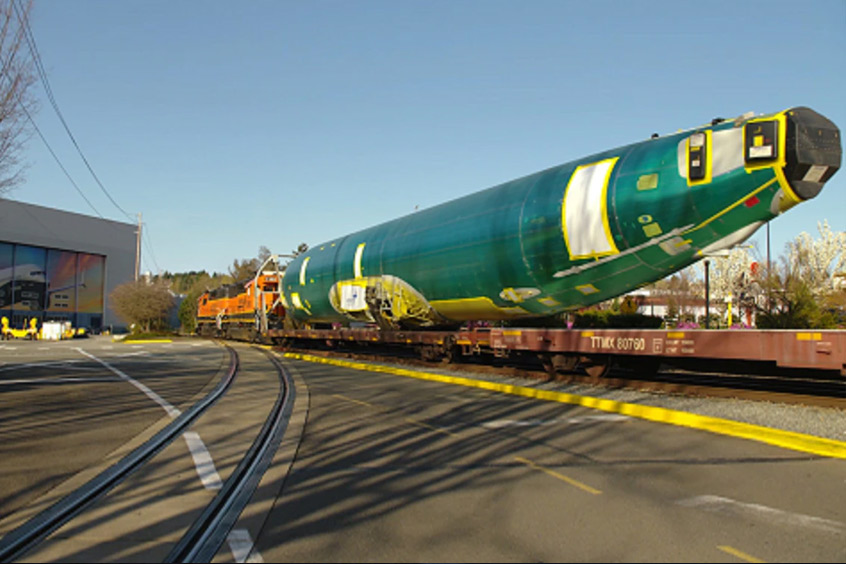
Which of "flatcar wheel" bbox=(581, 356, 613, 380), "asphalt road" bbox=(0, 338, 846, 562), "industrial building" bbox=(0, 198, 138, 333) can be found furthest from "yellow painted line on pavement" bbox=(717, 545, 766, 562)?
"industrial building" bbox=(0, 198, 138, 333)

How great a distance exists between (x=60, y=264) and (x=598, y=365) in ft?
217

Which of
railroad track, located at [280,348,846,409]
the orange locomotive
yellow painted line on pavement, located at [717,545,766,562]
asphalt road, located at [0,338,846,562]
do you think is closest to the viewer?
yellow painted line on pavement, located at [717,545,766,562]

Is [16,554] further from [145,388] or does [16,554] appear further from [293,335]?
[293,335]

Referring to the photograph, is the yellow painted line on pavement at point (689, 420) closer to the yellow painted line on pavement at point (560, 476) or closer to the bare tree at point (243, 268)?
the yellow painted line on pavement at point (560, 476)

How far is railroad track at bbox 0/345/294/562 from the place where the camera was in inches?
162

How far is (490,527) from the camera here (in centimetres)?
452

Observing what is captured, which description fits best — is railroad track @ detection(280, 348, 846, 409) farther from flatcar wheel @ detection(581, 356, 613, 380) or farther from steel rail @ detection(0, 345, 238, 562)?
steel rail @ detection(0, 345, 238, 562)

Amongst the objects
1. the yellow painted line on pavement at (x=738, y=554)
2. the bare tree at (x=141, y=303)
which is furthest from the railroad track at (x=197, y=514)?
the bare tree at (x=141, y=303)

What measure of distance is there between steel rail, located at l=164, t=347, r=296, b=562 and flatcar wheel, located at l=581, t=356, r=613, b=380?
664 cm

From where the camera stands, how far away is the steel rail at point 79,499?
417 centimetres

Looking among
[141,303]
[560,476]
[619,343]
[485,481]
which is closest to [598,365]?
[619,343]

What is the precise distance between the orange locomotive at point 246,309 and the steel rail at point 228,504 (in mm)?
20052

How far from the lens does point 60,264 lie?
62906 mm

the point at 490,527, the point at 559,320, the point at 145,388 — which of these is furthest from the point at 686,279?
the point at 490,527
